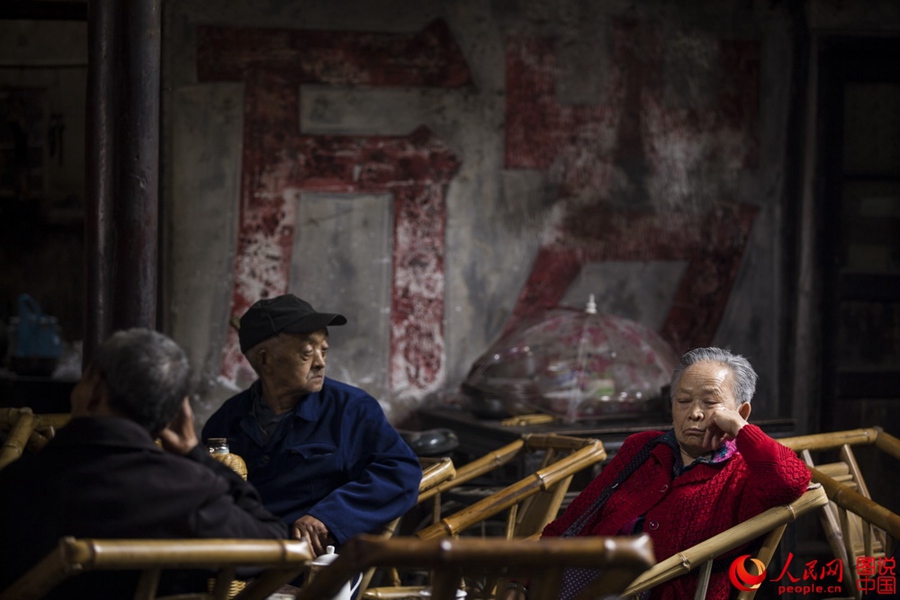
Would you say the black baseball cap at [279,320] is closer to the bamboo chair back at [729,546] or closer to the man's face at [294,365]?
the man's face at [294,365]

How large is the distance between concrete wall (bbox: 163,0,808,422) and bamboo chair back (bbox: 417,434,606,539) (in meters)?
1.98

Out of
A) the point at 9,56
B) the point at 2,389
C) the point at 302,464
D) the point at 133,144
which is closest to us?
the point at 302,464

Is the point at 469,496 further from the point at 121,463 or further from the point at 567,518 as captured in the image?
the point at 121,463

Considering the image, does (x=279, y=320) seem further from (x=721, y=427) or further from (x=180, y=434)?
(x=721, y=427)

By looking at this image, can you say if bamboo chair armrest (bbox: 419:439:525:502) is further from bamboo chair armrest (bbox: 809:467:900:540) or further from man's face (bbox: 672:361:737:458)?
bamboo chair armrest (bbox: 809:467:900:540)

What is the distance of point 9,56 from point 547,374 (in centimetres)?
482

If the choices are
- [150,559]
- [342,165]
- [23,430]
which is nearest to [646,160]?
[342,165]

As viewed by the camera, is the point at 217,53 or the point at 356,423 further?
the point at 217,53

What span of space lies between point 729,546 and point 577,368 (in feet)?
8.09

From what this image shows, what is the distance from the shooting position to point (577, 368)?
5.25m

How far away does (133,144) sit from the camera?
12.4 feet

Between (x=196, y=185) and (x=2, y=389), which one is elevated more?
(x=196, y=185)

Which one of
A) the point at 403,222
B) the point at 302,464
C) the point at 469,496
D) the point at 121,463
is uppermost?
the point at 403,222

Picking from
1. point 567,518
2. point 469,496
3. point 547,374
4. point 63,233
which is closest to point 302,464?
point 567,518
